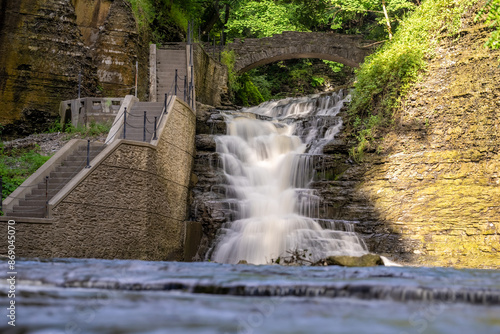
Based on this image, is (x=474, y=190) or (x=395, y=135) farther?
(x=395, y=135)

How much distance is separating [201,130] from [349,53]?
1346cm

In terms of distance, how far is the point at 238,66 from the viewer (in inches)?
1077

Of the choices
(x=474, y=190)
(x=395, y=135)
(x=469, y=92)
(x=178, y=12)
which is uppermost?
(x=178, y=12)

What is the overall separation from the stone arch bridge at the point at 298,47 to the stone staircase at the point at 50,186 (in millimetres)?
16069

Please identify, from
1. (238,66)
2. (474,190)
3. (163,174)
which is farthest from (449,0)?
(238,66)

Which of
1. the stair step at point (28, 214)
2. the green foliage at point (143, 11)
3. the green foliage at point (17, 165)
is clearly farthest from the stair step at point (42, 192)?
the green foliage at point (143, 11)

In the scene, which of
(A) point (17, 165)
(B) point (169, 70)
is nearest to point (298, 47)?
(B) point (169, 70)

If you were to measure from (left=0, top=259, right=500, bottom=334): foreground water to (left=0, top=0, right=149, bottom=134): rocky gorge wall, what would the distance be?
43.4 feet

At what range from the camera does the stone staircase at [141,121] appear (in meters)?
13.4

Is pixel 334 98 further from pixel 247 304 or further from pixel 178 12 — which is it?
pixel 247 304

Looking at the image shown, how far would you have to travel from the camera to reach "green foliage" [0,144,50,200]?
1245 centimetres

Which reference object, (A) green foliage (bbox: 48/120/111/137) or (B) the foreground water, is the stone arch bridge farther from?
(B) the foreground water

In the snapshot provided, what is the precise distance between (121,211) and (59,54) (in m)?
9.95

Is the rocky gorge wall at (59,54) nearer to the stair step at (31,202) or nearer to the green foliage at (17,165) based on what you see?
the green foliage at (17,165)
